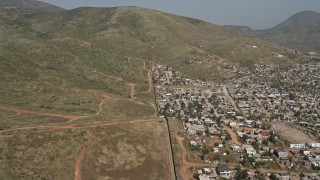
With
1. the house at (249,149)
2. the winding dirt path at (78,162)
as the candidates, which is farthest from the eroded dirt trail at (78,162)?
the house at (249,149)

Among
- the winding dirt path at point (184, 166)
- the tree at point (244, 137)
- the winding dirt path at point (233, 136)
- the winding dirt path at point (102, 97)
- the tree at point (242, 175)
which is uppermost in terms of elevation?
the winding dirt path at point (102, 97)

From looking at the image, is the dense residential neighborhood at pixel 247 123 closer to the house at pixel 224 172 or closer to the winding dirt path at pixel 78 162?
the house at pixel 224 172

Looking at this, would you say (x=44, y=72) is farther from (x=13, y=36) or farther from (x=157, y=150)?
(x=157, y=150)

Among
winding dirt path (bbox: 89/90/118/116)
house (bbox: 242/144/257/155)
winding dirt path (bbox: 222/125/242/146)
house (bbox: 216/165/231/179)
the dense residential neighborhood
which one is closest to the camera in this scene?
house (bbox: 216/165/231/179)

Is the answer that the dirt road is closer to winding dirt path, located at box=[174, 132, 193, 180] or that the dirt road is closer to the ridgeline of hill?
the ridgeline of hill

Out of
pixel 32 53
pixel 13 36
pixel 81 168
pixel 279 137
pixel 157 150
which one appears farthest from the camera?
pixel 13 36

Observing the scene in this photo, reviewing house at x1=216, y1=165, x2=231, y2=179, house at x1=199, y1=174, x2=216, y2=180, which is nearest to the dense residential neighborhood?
house at x1=216, y1=165, x2=231, y2=179

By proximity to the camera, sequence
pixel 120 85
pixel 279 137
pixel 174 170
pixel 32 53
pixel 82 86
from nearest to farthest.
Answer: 1. pixel 174 170
2. pixel 279 137
3. pixel 82 86
4. pixel 120 85
5. pixel 32 53

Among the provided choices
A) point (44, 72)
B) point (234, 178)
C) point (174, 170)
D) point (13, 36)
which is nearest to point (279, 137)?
point (234, 178)

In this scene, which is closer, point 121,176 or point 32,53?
point 121,176
